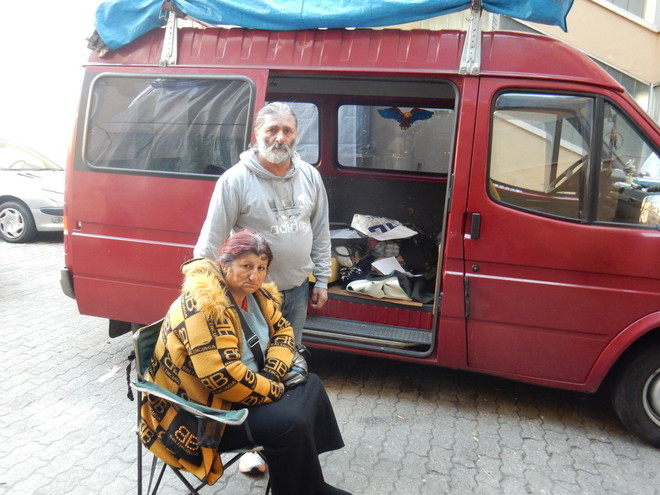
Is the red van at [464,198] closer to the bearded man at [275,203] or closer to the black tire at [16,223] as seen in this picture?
the bearded man at [275,203]

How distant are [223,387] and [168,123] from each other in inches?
91.2

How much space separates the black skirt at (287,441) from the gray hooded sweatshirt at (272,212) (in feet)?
2.56

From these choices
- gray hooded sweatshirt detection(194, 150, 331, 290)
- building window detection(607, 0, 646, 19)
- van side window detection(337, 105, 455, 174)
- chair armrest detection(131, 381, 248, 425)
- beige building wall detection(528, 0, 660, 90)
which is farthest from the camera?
building window detection(607, 0, 646, 19)

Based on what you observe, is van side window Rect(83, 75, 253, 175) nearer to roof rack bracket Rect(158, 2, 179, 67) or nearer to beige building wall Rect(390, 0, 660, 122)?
roof rack bracket Rect(158, 2, 179, 67)

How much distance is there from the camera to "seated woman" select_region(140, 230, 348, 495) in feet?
7.00

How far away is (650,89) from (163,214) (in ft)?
35.4

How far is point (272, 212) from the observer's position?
280 cm

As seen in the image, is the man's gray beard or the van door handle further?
the van door handle

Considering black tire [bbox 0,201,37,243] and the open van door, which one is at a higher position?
the open van door

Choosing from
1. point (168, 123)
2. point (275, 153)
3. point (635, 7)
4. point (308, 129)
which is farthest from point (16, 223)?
point (635, 7)

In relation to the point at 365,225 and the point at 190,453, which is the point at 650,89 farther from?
the point at 190,453

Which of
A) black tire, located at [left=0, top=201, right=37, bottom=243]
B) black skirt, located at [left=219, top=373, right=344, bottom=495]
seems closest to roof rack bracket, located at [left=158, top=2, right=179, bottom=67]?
black skirt, located at [left=219, top=373, right=344, bottom=495]

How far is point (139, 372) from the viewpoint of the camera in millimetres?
2303

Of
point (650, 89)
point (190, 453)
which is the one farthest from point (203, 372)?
point (650, 89)
